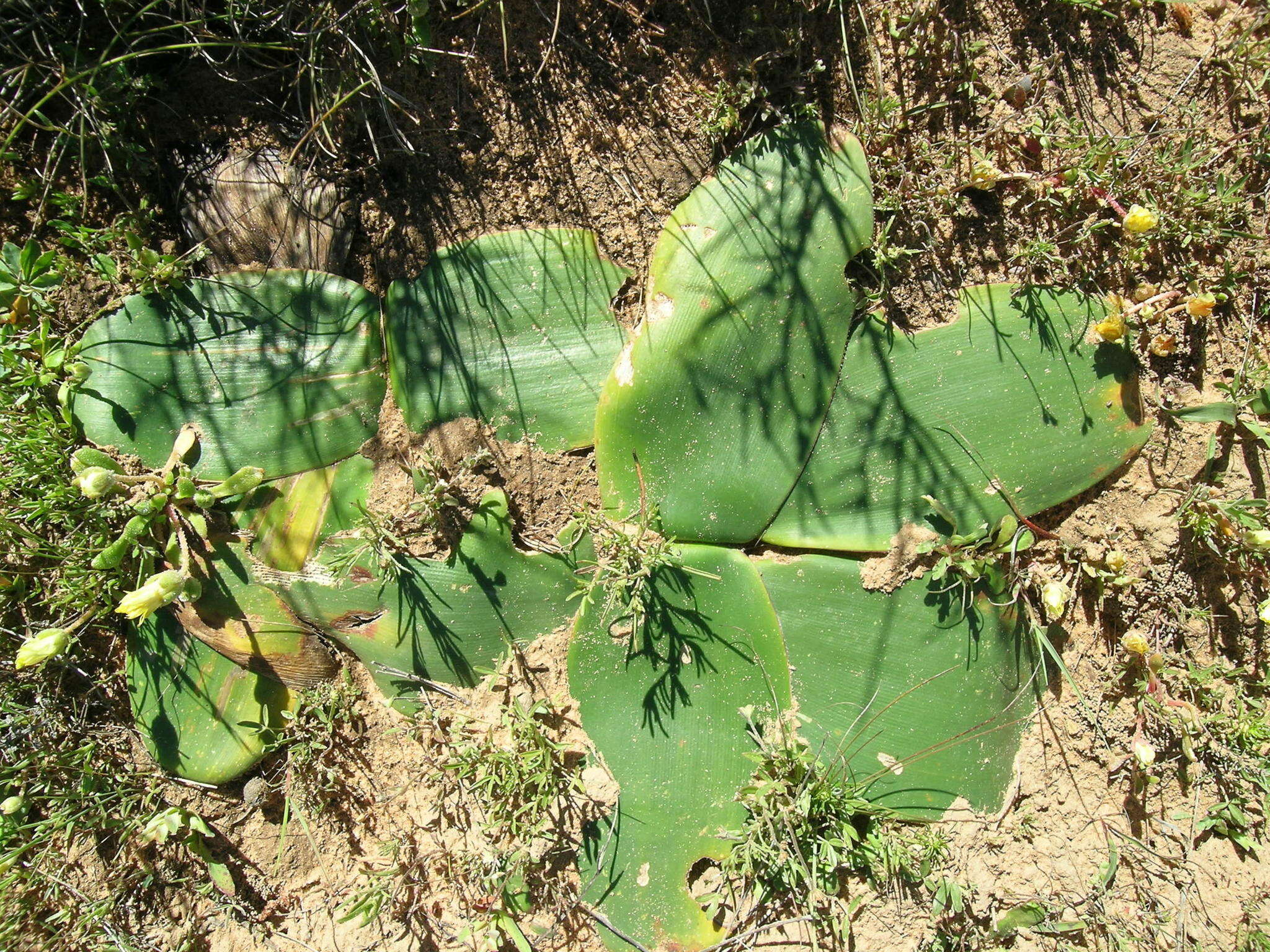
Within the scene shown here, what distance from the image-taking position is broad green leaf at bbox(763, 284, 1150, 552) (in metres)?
2.22

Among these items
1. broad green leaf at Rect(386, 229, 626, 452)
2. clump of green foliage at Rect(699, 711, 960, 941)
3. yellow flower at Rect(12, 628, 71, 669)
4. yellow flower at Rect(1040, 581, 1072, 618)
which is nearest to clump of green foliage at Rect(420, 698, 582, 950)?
clump of green foliage at Rect(699, 711, 960, 941)

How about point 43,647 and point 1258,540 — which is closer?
point 43,647

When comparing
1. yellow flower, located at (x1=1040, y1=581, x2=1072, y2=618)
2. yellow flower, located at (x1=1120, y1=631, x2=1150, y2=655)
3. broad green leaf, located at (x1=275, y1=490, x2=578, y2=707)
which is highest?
broad green leaf, located at (x1=275, y1=490, x2=578, y2=707)

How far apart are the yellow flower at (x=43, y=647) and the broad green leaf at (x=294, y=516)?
1.83 feet

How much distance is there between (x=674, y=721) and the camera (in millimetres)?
2260

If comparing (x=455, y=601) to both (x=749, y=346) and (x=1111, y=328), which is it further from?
(x=1111, y=328)

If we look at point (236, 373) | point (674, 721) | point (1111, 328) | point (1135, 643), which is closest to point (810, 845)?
point (674, 721)

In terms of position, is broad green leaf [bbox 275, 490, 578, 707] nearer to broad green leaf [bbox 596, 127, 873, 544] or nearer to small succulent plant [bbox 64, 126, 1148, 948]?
small succulent plant [bbox 64, 126, 1148, 948]

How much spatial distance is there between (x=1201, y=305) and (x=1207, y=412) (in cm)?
34

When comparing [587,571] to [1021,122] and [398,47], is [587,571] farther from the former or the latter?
[1021,122]

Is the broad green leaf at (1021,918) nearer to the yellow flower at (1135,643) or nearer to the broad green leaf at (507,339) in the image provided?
the yellow flower at (1135,643)

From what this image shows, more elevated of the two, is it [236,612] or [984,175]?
[984,175]

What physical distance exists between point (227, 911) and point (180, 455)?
155cm

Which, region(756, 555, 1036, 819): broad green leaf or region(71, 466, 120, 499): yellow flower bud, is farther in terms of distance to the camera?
region(756, 555, 1036, 819): broad green leaf
